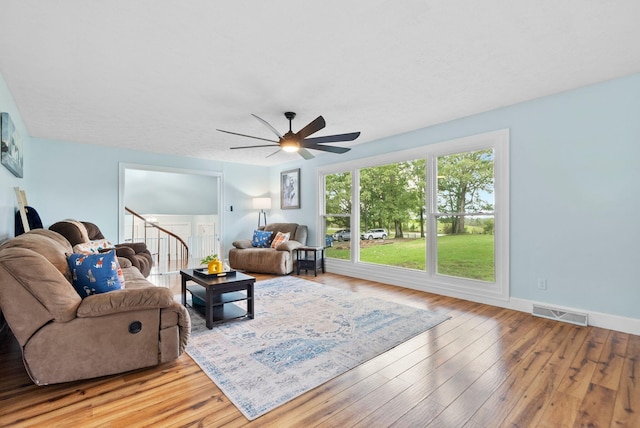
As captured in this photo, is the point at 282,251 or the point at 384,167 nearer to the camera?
the point at 384,167

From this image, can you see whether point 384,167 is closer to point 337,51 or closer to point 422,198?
point 422,198

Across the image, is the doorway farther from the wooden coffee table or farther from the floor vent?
the floor vent

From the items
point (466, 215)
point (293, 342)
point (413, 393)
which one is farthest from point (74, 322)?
point (466, 215)

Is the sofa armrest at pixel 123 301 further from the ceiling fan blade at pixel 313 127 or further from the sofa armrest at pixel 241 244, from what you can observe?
the sofa armrest at pixel 241 244

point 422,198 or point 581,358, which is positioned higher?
point 422,198

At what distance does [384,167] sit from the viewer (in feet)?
17.3

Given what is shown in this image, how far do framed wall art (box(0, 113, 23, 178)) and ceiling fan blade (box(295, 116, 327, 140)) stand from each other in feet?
8.90

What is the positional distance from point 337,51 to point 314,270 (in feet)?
13.6

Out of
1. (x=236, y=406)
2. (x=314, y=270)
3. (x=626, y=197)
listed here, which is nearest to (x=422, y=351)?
Result: (x=236, y=406)

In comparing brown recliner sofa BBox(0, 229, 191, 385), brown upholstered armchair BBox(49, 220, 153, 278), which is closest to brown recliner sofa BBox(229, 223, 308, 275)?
brown upholstered armchair BBox(49, 220, 153, 278)

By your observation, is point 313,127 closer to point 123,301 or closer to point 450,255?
point 123,301

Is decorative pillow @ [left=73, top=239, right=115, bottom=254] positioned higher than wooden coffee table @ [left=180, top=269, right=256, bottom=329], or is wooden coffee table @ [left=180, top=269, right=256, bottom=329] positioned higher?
decorative pillow @ [left=73, top=239, right=115, bottom=254]

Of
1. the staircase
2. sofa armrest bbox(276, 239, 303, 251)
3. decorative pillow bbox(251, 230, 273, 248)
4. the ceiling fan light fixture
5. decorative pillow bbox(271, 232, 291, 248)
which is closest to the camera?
the ceiling fan light fixture

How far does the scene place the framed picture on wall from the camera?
6835mm
